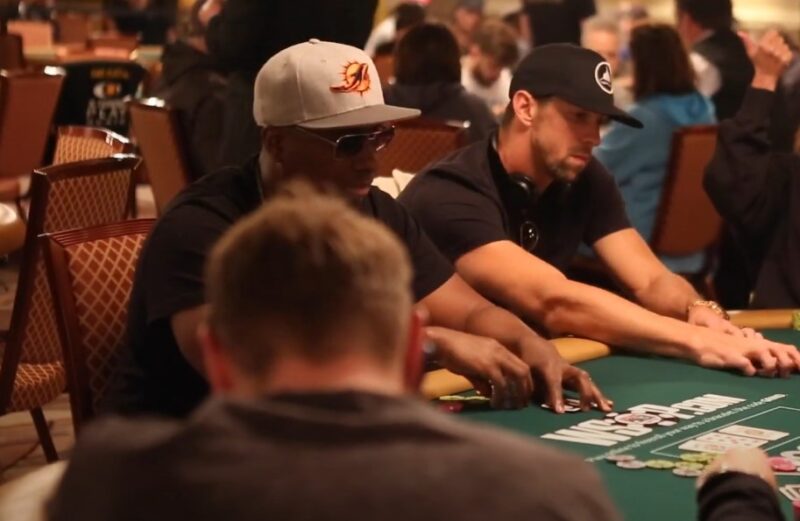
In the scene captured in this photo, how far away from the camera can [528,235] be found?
343cm

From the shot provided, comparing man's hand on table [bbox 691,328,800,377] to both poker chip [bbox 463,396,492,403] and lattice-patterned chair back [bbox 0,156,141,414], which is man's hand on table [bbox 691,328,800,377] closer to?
poker chip [bbox 463,396,492,403]

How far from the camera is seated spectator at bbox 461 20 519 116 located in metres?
8.03

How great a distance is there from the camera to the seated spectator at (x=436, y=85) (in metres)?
5.98

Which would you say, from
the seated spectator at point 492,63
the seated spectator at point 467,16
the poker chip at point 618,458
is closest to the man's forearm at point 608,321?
the poker chip at point 618,458

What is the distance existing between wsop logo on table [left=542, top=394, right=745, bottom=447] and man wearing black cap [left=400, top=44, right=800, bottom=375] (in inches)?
17.7

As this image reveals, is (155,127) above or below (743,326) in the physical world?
above

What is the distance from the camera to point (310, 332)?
1.12m

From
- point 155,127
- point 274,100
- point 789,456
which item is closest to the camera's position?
point 789,456

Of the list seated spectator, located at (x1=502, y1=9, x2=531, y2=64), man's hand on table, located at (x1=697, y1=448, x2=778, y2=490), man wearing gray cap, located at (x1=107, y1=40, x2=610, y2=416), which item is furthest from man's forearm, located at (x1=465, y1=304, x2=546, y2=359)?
seated spectator, located at (x1=502, y1=9, x2=531, y2=64)

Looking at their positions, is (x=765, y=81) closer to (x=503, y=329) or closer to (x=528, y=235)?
(x=528, y=235)

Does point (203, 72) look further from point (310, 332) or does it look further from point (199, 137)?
point (310, 332)

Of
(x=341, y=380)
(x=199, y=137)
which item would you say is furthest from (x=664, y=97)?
(x=341, y=380)

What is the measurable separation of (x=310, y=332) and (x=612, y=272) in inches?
101

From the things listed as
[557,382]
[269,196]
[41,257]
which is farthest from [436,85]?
[557,382]
